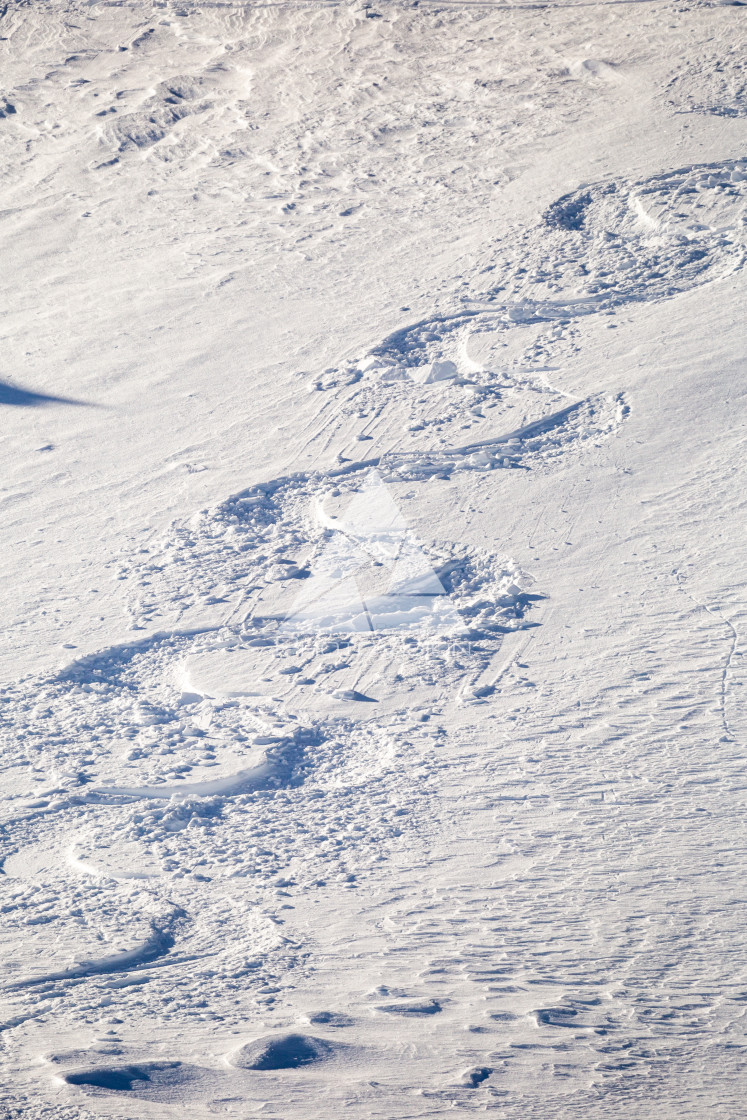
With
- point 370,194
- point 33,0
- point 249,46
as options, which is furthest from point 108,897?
point 33,0

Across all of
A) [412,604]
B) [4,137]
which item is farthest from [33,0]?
[412,604]

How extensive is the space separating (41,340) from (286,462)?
79.8 inches

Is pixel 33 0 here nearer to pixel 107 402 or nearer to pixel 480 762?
pixel 107 402

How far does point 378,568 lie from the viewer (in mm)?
4297

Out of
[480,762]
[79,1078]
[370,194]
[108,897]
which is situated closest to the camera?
[79,1078]

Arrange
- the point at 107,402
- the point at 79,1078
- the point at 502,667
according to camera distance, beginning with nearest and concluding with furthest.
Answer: the point at 79,1078
the point at 502,667
the point at 107,402

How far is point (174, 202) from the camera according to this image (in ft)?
22.6

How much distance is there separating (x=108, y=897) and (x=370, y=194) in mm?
4913

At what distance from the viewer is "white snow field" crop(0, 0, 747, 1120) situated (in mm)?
2727

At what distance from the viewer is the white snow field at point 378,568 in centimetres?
273

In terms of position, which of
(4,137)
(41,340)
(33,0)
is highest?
(33,0)

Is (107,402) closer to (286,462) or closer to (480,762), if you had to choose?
(286,462)

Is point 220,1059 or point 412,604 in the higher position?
point 412,604

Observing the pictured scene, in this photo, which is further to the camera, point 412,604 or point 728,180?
point 728,180
